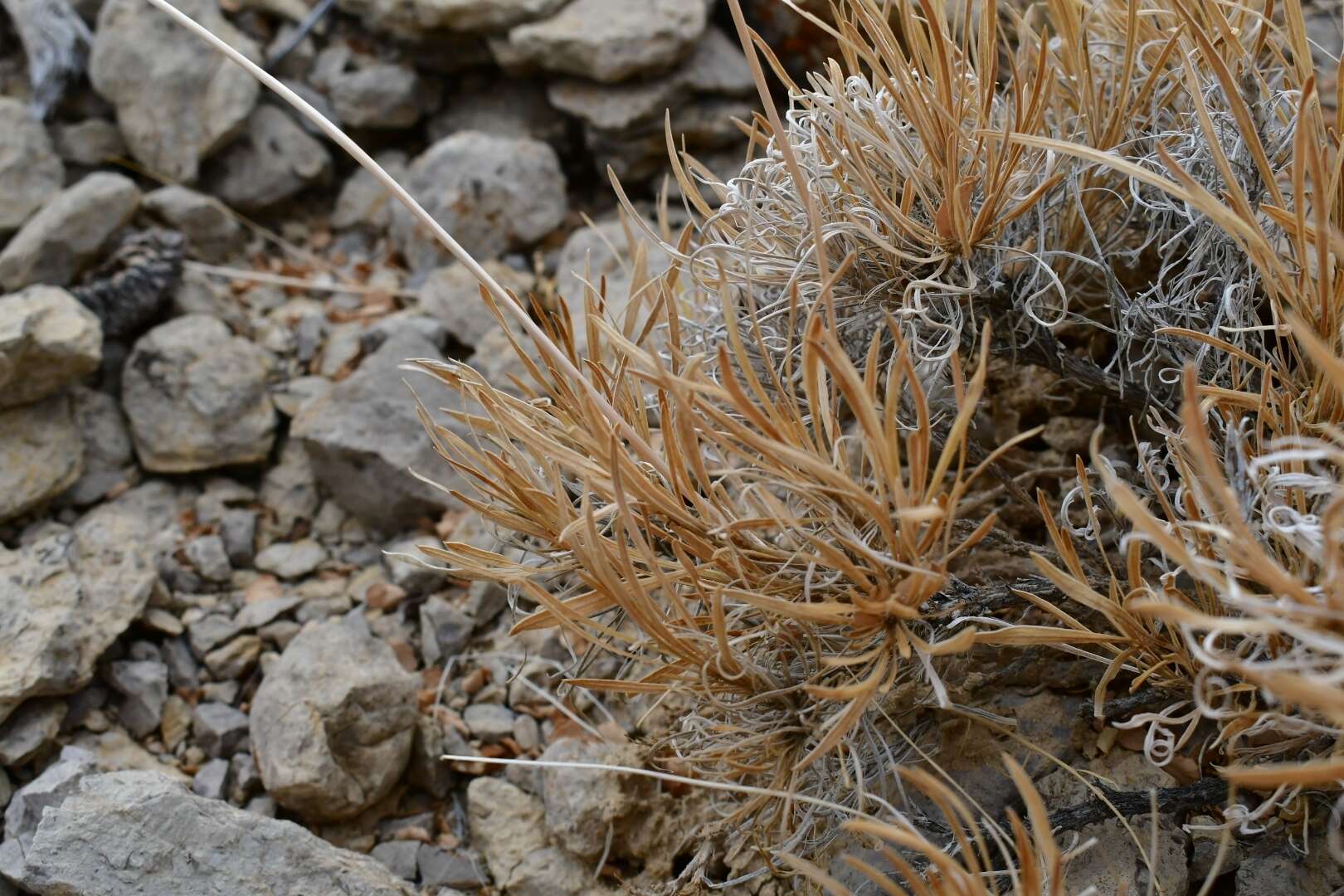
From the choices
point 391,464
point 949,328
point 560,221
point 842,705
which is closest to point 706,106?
point 560,221

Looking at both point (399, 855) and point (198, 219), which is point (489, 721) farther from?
point (198, 219)

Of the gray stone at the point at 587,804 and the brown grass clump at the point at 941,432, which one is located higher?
the brown grass clump at the point at 941,432

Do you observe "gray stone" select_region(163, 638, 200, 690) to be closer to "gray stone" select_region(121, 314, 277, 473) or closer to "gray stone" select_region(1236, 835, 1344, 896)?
"gray stone" select_region(121, 314, 277, 473)

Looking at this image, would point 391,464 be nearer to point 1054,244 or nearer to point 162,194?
point 162,194

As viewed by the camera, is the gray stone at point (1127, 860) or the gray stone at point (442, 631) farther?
the gray stone at point (442, 631)

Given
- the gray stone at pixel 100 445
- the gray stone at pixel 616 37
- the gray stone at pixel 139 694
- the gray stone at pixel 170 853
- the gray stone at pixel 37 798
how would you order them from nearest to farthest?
1. the gray stone at pixel 170 853
2. the gray stone at pixel 37 798
3. the gray stone at pixel 139 694
4. the gray stone at pixel 100 445
5. the gray stone at pixel 616 37

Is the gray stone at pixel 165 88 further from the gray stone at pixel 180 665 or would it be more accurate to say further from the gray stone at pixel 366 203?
the gray stone at pixel 180 665

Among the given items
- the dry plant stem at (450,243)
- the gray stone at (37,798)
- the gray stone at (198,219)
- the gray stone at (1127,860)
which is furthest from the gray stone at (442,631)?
the gray stone at (198,219)

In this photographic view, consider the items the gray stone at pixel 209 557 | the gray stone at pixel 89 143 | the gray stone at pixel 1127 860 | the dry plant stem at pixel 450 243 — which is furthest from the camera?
the gray stone at pixel 89 143
